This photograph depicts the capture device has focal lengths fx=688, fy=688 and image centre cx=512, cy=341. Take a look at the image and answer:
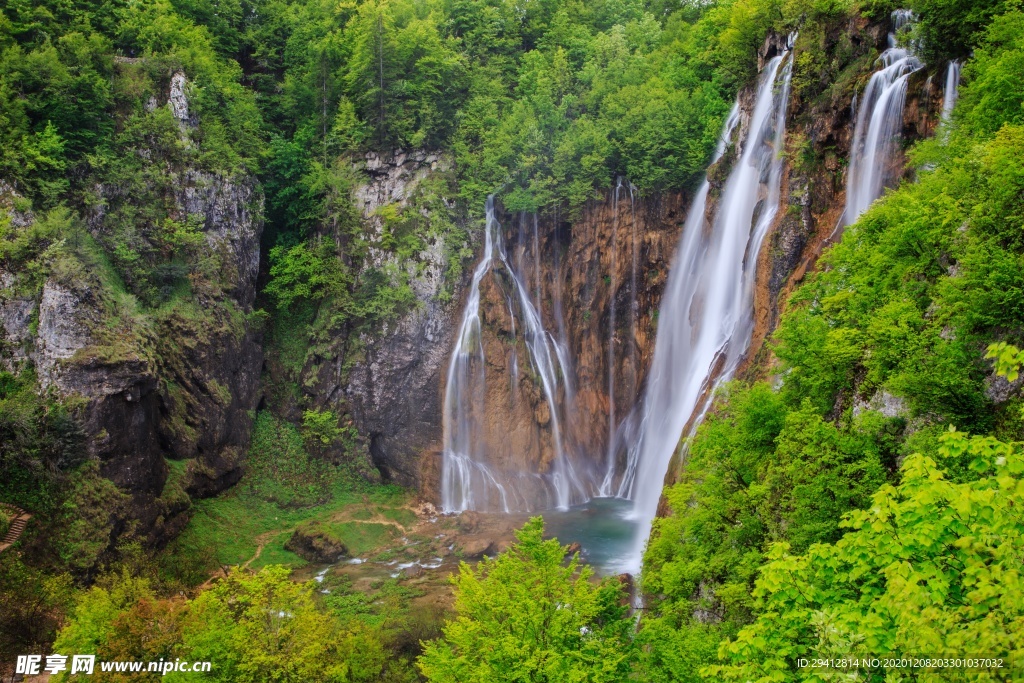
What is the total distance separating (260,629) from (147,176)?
1970cm

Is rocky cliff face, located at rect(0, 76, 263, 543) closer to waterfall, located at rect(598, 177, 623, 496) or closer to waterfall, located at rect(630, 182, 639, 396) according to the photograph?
waterfall, located at rect(598, 177, 623, 496)

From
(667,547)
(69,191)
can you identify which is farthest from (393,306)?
(667,547)

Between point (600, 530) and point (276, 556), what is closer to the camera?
point (276, 556)

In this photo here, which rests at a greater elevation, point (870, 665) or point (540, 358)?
point (540, 358)

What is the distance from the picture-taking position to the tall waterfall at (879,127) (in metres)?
15.8

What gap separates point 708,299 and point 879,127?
7008 mm

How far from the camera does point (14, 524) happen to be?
19.4 m

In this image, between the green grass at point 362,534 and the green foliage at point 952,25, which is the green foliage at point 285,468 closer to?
the green grass at point 362,534

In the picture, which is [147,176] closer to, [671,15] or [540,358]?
[540,358]

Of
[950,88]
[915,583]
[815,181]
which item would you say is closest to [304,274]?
[815,181]

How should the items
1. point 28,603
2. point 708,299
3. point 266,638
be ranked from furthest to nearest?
point 708,299, point 28,603, point 266,638

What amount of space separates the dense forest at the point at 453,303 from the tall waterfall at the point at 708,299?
1680mm

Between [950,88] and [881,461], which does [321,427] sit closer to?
[881,461]

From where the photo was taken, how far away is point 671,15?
3397 centimetres
